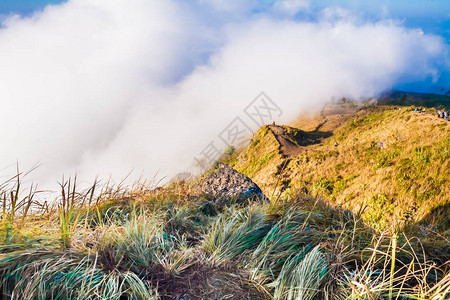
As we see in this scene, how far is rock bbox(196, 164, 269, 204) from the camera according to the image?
5152 millimetres

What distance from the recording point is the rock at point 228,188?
16.9 feet

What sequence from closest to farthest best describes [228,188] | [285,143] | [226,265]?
[226,265], [228,188], [285,143]

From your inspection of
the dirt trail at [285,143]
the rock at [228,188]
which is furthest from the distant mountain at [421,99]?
the rock at [228,188]

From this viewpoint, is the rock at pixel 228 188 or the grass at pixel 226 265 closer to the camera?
the grass at pixel 226 265

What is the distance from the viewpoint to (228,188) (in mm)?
5512

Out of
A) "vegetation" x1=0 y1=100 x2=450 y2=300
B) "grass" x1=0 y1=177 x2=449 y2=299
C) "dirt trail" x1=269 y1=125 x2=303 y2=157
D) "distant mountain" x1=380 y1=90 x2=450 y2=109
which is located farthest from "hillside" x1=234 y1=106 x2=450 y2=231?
"distant mountain" x1=380 y1=90 x2=450 y2=109

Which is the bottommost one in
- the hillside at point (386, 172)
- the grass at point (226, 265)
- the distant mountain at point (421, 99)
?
the distant mountain at point (421, 99)

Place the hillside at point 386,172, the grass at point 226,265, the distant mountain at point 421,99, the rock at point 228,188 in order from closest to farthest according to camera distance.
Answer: the grass at point 226,265 → the rock at point 228,188 → the hillside at point 386,172 → the distant mountain at point 421,99

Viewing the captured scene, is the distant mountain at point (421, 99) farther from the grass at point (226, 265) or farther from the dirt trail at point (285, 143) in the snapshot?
the grass at point (226, 265)

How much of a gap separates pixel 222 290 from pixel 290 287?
51 centimetres

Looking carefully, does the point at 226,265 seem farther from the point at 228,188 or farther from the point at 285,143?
the point at 285,143

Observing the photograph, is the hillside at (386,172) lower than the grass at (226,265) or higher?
lower

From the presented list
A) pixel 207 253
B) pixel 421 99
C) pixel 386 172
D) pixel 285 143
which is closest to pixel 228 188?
pixel 207 253

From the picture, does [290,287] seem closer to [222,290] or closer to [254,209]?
[222,290]
